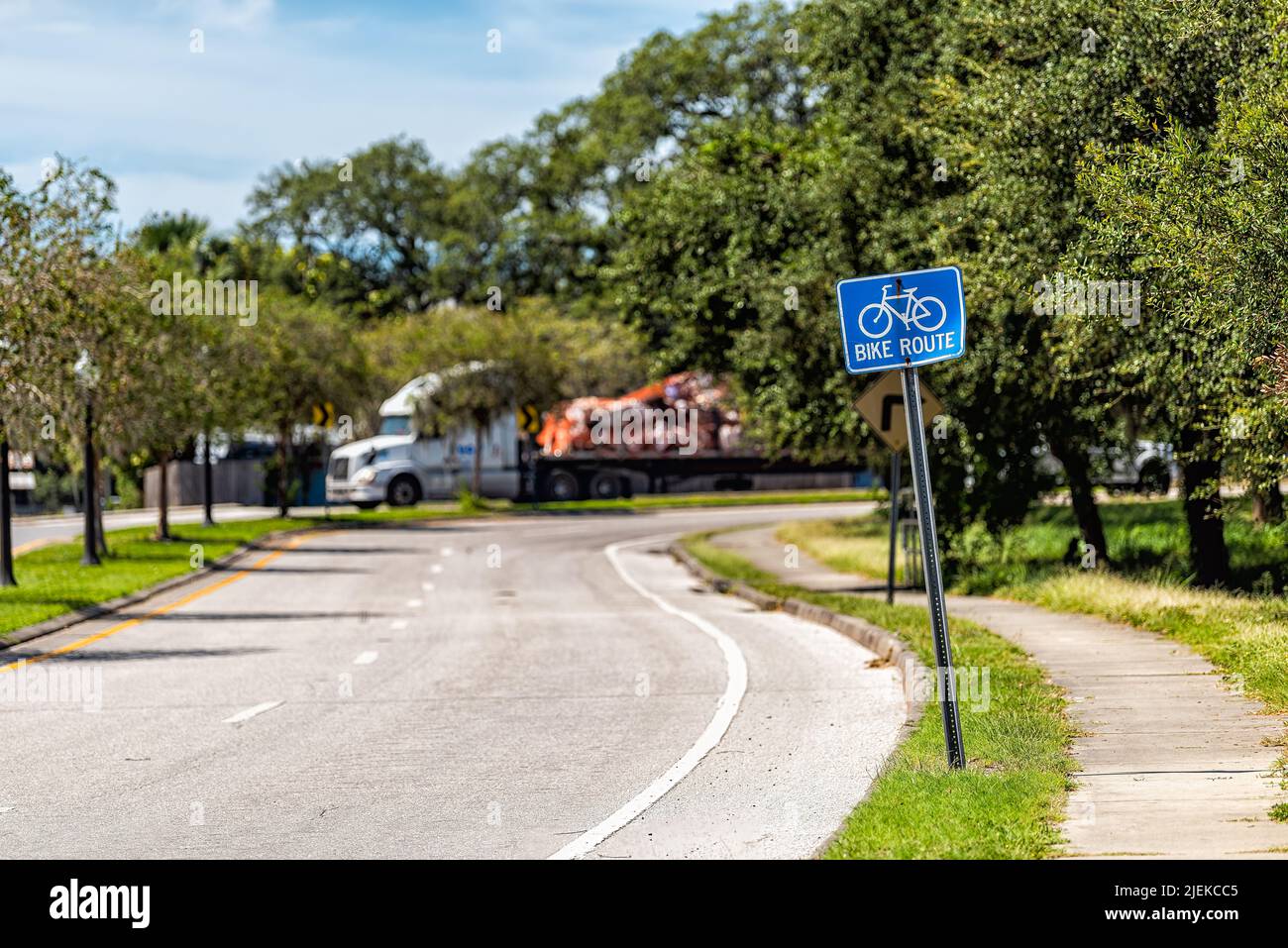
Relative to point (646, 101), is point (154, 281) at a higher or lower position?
lower

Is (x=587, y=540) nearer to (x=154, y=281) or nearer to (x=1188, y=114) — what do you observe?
(x=154, y=281)

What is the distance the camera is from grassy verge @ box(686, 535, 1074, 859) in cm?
746

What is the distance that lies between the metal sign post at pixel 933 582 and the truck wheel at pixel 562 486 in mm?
46058

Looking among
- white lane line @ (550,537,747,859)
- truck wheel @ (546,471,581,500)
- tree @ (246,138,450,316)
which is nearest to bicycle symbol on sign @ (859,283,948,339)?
white lane line @ (550,537,747,859)

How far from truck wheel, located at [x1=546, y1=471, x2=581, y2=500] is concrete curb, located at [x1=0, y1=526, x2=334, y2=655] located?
65.8 ft

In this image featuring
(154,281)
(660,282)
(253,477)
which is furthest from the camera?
(253,477)

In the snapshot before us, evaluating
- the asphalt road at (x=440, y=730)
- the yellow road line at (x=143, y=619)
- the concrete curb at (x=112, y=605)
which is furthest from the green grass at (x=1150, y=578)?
the concrete curb at (x=112, y=605)

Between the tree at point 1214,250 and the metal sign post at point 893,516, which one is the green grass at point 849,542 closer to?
the metal sign post at point 893,516

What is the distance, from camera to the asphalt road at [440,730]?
27.6ft

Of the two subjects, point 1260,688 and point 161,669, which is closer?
point 1260,688

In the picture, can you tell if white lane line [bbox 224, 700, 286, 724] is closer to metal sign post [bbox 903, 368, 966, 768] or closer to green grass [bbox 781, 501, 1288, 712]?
metal sign post [bbox 903, 368, 966, 768]
